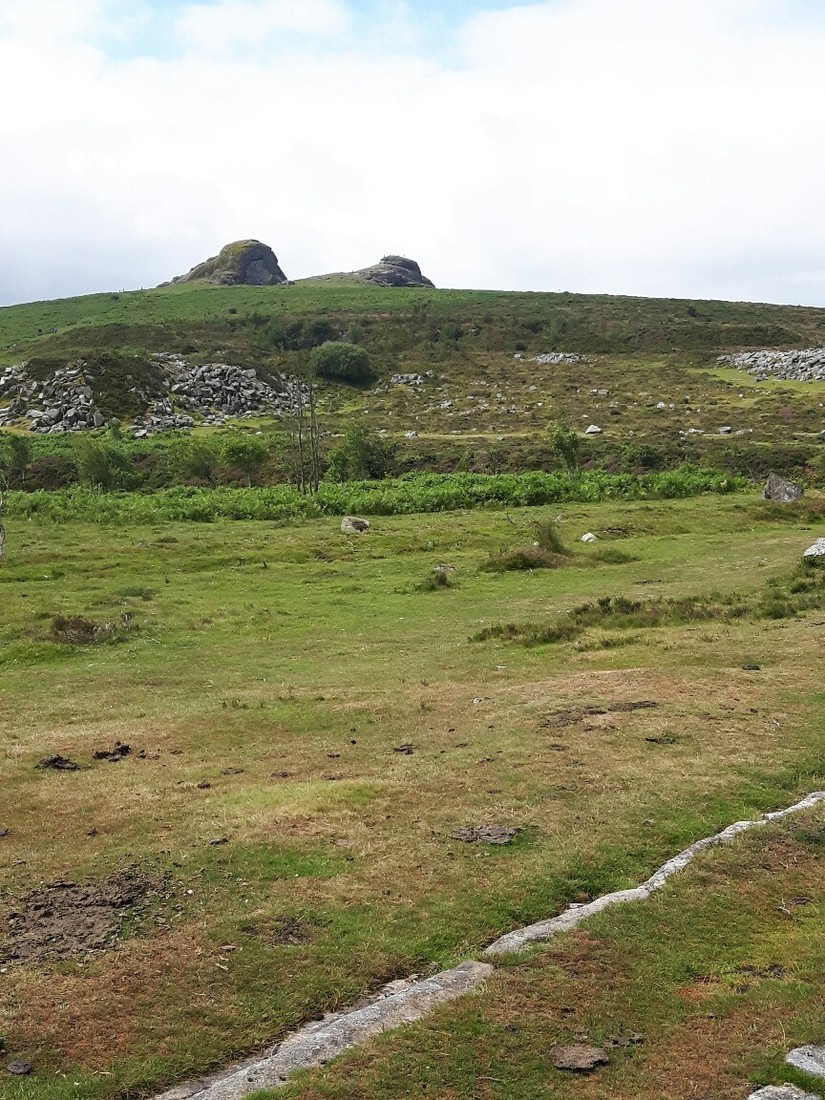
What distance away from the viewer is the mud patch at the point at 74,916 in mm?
9492

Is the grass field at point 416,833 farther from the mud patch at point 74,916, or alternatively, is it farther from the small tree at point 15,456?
the small tree at point 15,456

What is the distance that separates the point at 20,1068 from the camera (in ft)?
25.1

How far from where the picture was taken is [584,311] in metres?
155

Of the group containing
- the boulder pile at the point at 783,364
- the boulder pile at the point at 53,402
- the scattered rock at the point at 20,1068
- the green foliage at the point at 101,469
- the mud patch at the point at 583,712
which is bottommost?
the scattered rock at the point at 20,1068

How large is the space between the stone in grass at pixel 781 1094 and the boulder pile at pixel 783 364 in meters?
101

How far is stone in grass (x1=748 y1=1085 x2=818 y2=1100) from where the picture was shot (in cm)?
676

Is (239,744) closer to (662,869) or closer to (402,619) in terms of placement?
(662,869)

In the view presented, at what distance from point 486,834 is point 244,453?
60390 millimetres

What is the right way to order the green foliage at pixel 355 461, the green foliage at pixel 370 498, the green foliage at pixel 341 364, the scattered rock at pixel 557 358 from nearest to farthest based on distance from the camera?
the green foliage at pixel 370 498 < the green foliage at pixel 355 461 < the green foliage at pixel 341 364 < the scattered rock at pixel 557 358

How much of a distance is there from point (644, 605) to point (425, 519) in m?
23.8

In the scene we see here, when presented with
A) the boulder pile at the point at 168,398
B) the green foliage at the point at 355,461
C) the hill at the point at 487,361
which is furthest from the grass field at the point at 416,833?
the boulder pile at the point at 168,398

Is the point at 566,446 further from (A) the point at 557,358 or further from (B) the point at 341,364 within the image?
(A) the point at 557,358

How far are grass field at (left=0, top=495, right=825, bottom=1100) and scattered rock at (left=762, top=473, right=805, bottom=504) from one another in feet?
73.5

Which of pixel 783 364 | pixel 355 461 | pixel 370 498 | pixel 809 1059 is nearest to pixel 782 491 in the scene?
pixel 370 498
